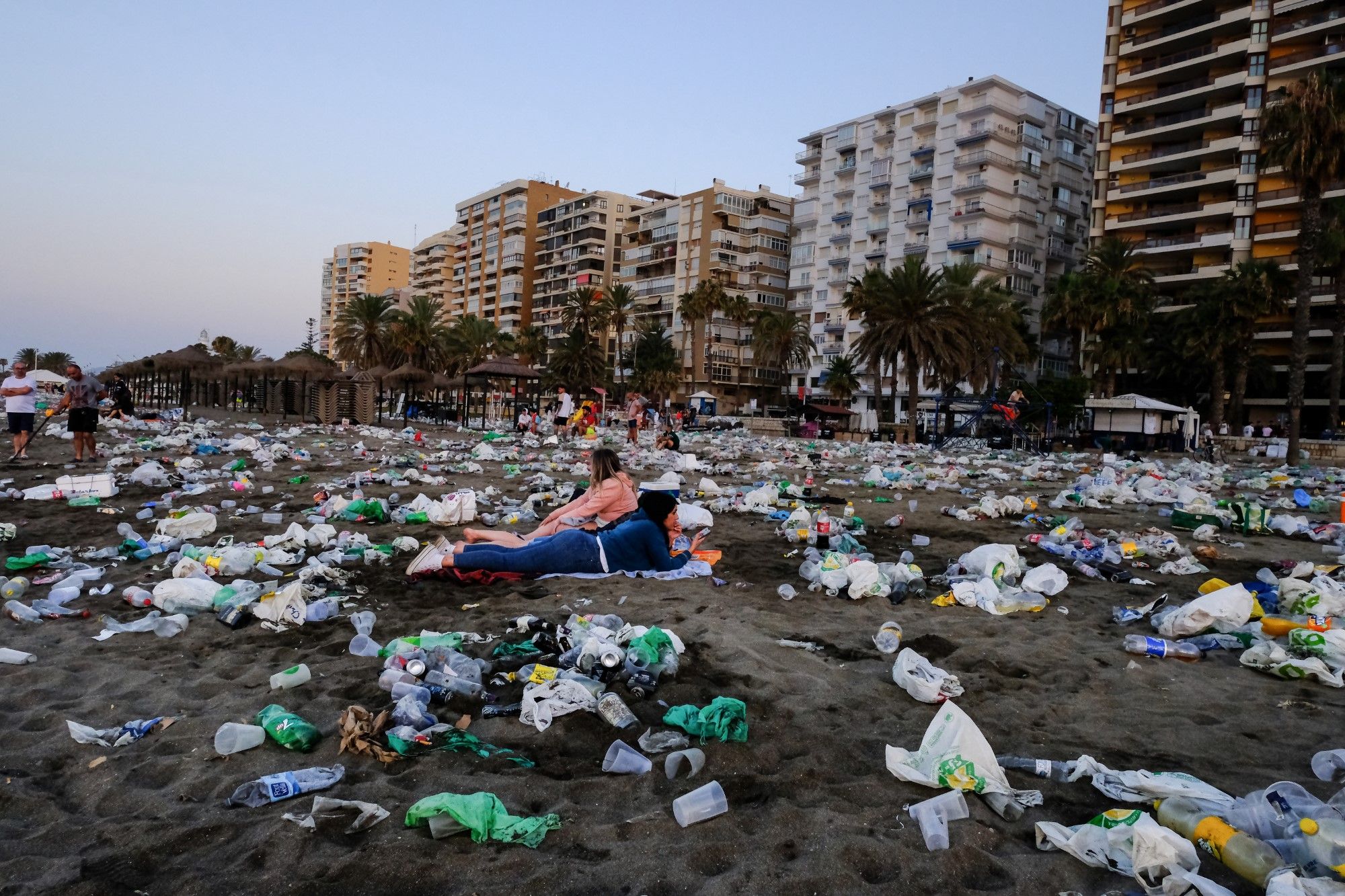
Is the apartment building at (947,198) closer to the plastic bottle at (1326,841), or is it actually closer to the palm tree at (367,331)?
the palm tree at (367,331)

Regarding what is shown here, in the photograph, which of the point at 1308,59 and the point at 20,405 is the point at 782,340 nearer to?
the point at 1308,59

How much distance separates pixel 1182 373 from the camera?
40.8 metres

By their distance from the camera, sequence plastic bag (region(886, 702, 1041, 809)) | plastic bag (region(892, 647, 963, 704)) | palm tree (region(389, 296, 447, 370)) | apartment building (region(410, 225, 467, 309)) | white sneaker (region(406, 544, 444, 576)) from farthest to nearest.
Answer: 1. apartment building (region(410, 225, 467, 309))
2. palm tree (region(389, 296, 447, 370))
3. white sneaker (region(406, 544, 444, 576))
4. plastic bag (region(892, 647, 963, 704))
5. plastic bag (region(886, 702, 1041, 809))

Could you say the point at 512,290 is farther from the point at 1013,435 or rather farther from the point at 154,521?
the point at 154,521

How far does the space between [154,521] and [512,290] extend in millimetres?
84656

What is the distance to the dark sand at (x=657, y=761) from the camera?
208cm

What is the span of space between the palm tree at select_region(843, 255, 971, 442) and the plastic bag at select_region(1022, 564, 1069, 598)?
2625 centimetres

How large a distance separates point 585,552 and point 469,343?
59268 mm

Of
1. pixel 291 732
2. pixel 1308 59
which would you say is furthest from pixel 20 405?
pixel 1308 59

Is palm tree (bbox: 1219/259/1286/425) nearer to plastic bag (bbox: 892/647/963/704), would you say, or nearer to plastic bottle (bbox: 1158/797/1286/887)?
plastic bag (bbox: 892/647/963/704)

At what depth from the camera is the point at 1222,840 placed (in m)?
2.13

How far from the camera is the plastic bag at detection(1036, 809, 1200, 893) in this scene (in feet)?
6.63

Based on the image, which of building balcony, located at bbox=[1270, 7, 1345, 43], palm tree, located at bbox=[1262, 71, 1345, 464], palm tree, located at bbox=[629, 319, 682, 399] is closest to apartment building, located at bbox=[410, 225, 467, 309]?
palm tree, located at bbox=[629, 319, 682, 399]

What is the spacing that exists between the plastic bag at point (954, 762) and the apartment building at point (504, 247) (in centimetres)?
8606
